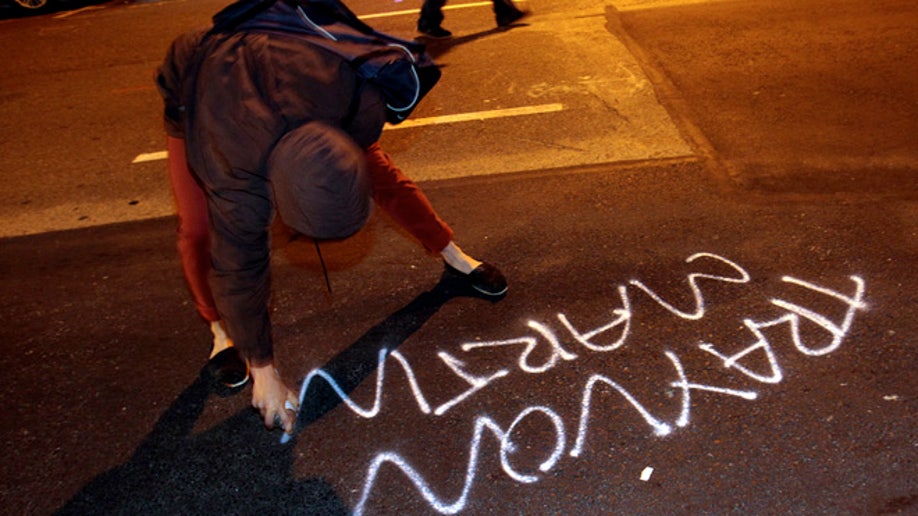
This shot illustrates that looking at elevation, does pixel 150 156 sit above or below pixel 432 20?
below

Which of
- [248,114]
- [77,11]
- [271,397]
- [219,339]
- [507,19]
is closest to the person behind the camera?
[248,114]

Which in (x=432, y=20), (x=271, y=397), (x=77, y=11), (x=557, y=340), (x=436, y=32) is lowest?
(x=77, y=11)

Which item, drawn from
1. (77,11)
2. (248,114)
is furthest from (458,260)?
(77,11)

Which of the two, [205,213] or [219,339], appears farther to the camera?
[219,339]

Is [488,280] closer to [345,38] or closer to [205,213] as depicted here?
[205,213]

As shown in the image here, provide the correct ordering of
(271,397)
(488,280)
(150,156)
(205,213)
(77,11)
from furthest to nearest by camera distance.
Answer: (77,11) < (150,156) < (488,280) < (205,213) < (271,397)

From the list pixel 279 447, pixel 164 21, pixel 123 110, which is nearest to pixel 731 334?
pixel 279 447

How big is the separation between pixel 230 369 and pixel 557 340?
1.43 m

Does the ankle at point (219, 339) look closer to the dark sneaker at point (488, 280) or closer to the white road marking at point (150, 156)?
the dark sneaker at point (488, 280)

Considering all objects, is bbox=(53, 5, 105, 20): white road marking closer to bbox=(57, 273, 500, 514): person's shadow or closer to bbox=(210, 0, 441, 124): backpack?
bbox=(57, 273, 500, 514): person's shadow

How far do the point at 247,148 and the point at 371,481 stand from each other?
132cm

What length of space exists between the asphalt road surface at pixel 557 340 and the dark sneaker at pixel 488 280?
8cm

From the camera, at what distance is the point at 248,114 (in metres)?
2.24

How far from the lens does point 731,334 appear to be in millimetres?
3367
